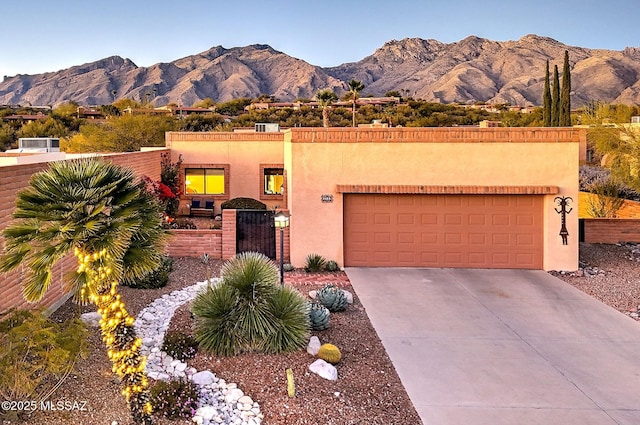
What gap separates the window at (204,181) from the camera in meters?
26.1

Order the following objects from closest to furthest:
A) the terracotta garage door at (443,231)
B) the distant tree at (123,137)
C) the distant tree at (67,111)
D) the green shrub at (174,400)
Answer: the green shrub at (174,400), the terracotta garage door at (443,231), the distant tree at (123,137), the distant tree at (67,111)

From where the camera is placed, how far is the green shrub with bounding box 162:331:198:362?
8625 mm

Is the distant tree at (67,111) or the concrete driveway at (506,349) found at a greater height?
the distant tree at (67,111)

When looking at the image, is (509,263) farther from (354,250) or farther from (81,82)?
(81,82)

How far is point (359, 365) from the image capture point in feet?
28.0

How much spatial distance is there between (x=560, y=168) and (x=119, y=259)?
13.1 metres

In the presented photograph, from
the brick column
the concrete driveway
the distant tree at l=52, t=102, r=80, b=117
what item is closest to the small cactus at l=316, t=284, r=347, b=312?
the concrete driveway

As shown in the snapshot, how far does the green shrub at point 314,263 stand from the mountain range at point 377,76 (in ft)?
320

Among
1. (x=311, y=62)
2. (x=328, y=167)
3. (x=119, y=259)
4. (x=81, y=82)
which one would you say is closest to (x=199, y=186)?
(x=328, y=167)

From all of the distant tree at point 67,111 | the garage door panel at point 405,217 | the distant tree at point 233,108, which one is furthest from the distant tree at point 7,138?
the garage door panel at point 405,217

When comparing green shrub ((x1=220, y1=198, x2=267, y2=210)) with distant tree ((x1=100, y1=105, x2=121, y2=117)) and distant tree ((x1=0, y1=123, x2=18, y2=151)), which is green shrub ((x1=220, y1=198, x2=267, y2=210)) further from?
distant tree ((x1=100, y1=105, x2=121, y2=117))

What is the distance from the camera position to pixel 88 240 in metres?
6.26

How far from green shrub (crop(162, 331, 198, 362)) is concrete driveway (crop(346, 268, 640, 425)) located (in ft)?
10.7

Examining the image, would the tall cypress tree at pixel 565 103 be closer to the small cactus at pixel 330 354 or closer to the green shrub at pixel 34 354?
the small cactus at pixel 330 354
